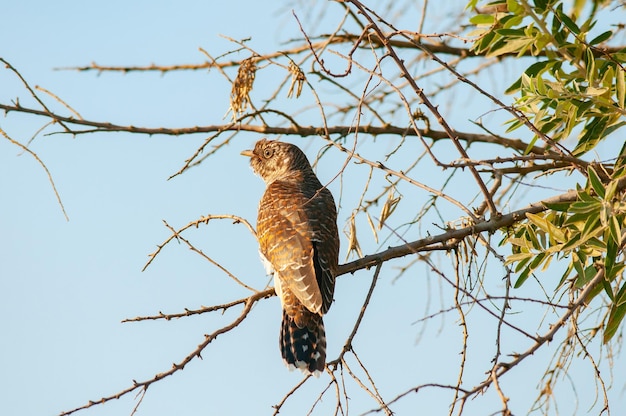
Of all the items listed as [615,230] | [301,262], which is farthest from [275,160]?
[615,230]

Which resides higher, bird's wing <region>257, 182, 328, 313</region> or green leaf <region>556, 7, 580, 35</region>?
bird's wing <region>257, 182, 328, 313</region>

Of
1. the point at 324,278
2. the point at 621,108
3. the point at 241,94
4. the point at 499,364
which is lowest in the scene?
the point at 499,364

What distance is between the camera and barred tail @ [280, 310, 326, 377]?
552 cm

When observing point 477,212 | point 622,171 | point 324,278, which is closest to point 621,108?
point 622,171

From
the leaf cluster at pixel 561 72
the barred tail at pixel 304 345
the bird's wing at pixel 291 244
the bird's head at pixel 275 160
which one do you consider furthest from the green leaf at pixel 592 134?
the bird's head at pixel 275 160

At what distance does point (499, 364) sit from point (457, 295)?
87cm

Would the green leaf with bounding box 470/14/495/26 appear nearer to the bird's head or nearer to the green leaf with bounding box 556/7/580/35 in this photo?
the green leaf with bounding box 556/7/580/35

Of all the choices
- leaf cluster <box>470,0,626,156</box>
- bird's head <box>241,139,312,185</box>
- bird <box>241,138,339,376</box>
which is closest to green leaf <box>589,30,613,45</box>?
leaf cluster <box>470,0,626,156</box>

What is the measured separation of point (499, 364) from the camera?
3.35 m

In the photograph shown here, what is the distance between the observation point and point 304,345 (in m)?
5.59

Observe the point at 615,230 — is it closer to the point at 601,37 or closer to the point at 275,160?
the point at 601,37

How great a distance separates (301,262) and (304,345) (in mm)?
551

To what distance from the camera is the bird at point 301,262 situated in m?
5.60

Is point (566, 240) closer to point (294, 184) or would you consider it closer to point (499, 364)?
point (499, 364)
